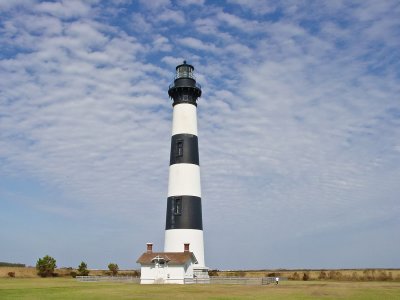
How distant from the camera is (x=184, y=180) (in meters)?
44.4

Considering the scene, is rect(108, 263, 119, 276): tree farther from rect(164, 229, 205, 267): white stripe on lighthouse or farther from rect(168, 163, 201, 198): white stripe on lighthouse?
rect(168, 163, 201, 198): white stripe on lighthouse

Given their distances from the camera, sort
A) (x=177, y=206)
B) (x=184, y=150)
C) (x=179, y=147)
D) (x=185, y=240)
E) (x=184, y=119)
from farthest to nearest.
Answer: (x=184, y=119), (x=179, y=147), (x=184, y=150), (x=177, y=206), (x=185, y=240)

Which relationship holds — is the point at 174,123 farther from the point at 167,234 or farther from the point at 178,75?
the point at 167,234

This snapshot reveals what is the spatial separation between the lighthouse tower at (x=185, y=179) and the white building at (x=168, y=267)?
3.47ft

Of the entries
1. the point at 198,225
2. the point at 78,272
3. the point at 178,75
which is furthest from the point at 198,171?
the point at 78,272

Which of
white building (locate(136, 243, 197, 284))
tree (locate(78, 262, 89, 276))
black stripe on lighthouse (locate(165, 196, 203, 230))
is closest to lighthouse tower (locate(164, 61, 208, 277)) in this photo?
black stripe on lighthouse (locate(165, 196, 203, 230))

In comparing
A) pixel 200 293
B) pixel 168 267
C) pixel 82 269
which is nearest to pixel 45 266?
pixel 82 269

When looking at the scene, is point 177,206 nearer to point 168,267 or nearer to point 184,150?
point 184,150

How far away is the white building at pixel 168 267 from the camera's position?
41.9 meters

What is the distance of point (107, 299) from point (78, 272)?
126 ft

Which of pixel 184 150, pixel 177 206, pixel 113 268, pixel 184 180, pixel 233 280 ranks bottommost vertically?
pixel 233 280

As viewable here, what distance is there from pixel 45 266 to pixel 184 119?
95.0 ft

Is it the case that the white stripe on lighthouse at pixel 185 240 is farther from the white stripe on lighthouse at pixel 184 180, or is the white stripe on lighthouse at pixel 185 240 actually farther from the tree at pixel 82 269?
the tree at pixel 82 269

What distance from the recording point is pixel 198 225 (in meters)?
44.2
